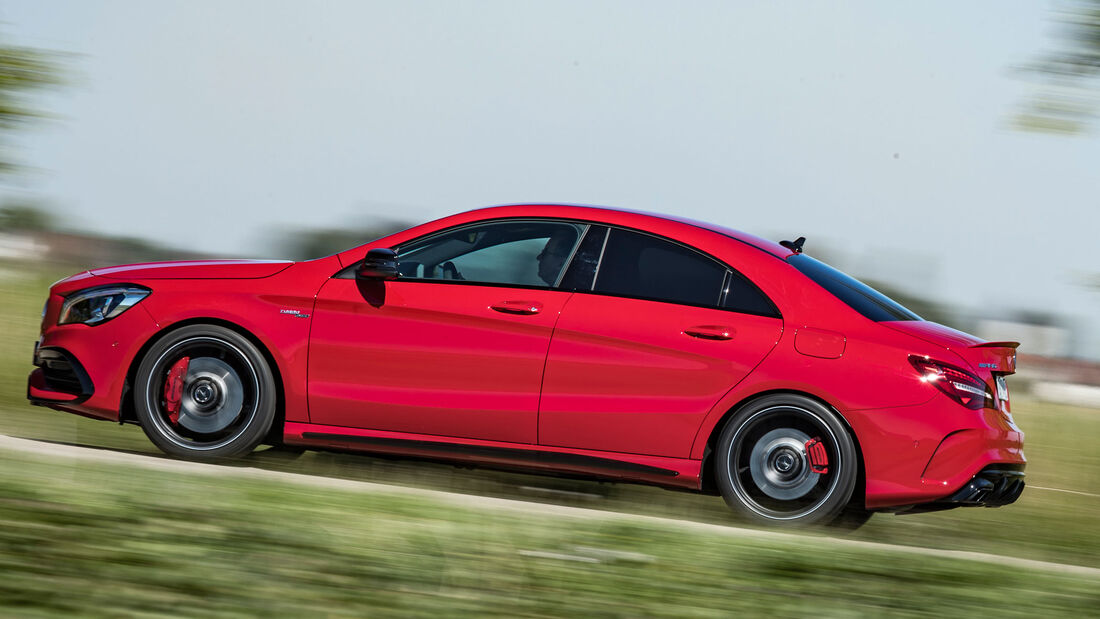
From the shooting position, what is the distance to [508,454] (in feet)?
19.2

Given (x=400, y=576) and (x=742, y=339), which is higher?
(x=742, y=339)

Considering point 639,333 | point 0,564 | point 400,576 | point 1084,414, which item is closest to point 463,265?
point 639,333

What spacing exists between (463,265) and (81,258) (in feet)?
89.2

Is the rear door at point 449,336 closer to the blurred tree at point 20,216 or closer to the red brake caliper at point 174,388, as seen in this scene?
the red brake caliper at point 174,388

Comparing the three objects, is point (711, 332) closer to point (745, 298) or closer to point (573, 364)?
point (745, 298)

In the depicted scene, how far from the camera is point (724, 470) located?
570cm

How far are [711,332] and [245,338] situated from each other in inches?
92.7

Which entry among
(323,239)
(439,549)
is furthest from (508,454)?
(323,239)

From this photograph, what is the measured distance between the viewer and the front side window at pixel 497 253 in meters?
6.00

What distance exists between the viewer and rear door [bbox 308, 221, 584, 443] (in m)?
5.82

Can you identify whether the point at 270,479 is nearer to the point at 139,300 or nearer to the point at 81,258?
the point at 139,300

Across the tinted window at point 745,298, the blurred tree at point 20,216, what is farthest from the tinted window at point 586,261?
the blurred tree at point 20,216

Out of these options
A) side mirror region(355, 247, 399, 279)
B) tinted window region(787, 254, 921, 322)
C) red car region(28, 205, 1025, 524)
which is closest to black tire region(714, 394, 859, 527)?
red car region(28, 205, 1025, 524)

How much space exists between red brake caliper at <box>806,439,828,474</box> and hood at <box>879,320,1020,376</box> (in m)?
0.64
